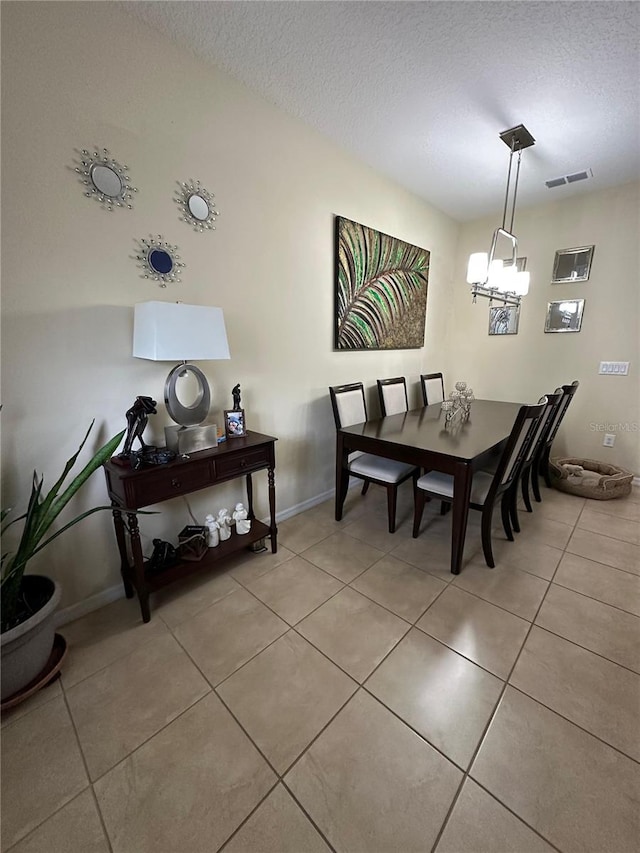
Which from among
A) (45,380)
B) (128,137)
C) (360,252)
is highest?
(128,137)

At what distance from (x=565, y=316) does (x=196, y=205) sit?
140 inches

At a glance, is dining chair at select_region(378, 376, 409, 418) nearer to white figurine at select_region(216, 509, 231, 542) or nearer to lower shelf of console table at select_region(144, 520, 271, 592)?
lower shelf of console table at select_region(144, 520, 271, 592)

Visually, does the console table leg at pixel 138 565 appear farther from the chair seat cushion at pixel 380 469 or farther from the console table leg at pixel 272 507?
the chair seat cushion at pixel 380 469

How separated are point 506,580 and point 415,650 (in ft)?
2.59

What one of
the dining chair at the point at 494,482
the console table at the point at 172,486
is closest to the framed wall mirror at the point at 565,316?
the dining chair at the point at 494,482

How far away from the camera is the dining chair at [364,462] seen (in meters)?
2.34

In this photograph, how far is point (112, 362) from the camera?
5.34 ft

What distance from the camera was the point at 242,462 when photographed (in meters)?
1.87

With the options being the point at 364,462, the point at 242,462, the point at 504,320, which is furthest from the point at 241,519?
the point at 504,320

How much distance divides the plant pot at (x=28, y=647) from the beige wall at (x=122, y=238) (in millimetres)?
374

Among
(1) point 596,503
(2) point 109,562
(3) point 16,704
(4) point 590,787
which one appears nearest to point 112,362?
(2) point 109,562

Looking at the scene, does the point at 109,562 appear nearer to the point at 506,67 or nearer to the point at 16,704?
the point at 16,704

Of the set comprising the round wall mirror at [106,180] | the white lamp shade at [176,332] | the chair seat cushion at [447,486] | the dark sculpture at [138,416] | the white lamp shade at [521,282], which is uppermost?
the round wall mirror at [106,180]

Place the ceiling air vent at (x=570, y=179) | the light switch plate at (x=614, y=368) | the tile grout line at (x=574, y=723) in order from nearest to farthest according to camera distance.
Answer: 1. the tile grout line at (x=574, y=723)
2. the ceiling air vent at (x=570, y=179)
3. the light switch plate at (x=614, y=368)
